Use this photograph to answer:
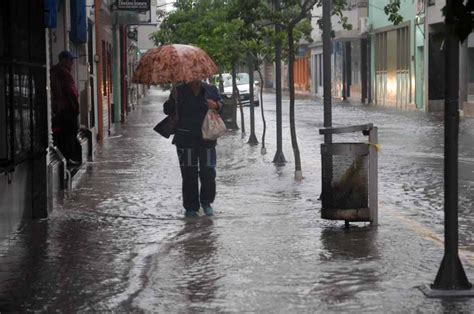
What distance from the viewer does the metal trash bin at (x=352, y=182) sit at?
35.7ft

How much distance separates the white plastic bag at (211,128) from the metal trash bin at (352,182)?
1.65 meters

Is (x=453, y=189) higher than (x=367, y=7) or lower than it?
lower

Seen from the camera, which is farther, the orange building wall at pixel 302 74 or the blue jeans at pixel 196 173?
the orange building wall at pixel 302 74

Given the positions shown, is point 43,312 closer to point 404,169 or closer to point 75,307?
point 75,307

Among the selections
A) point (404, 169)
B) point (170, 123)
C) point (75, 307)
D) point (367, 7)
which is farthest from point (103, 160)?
point (367, 7)

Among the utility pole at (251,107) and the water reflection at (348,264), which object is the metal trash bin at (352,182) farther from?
the utility pole at (251,107)

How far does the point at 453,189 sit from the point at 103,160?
42.2 ft

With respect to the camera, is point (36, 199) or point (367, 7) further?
point (367, 7)

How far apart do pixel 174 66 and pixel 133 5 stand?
1910 centimetres

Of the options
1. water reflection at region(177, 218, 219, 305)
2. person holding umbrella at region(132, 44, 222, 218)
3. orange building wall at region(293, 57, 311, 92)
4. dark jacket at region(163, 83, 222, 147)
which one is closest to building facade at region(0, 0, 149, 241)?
person holding umbrella at region(132, 44, 222, 218)

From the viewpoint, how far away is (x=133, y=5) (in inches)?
1219

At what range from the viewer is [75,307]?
7570mm

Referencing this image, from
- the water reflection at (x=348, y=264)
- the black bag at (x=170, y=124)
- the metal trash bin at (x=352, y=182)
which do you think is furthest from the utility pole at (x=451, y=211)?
the black bag at (x=170, y=124)

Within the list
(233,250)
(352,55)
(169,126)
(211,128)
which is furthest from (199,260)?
(352,55)
